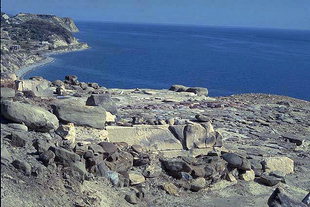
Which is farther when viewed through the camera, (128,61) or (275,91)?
(128,61)

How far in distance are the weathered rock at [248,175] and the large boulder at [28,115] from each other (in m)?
4.57

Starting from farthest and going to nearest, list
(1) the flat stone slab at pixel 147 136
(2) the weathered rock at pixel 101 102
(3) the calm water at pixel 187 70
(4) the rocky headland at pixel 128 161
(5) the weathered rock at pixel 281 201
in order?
(3) the calm water at pixel 187 70 < (2) the weathered rock at pixel 101 102 < (1) the flat stone slab at pixel 147 136 < (5) the weathered rock at pixel 281 201 < (4) the rocky headland at pixel 128 161

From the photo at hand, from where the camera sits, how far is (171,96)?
22.8 meters

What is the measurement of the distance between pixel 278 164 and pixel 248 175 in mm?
1347

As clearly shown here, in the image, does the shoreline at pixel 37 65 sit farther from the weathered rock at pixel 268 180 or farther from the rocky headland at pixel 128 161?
the weathered rock at pixel 268 180

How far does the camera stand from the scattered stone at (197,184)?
10.8 m

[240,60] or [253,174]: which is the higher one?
[253,174]

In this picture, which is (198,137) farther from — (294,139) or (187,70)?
(187,70)

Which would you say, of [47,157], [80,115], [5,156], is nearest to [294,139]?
[80,115]

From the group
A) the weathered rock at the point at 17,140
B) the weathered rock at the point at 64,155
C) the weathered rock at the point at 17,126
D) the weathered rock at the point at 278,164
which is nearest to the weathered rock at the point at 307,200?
the weathered rock at the point at 278,164

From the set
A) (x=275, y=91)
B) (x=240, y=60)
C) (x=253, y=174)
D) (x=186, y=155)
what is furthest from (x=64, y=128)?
(x=240, y=60)

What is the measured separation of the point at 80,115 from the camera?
38.8ft

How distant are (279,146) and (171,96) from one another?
8160 millimetres

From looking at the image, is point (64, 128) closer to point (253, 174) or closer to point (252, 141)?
point (253, 174)
